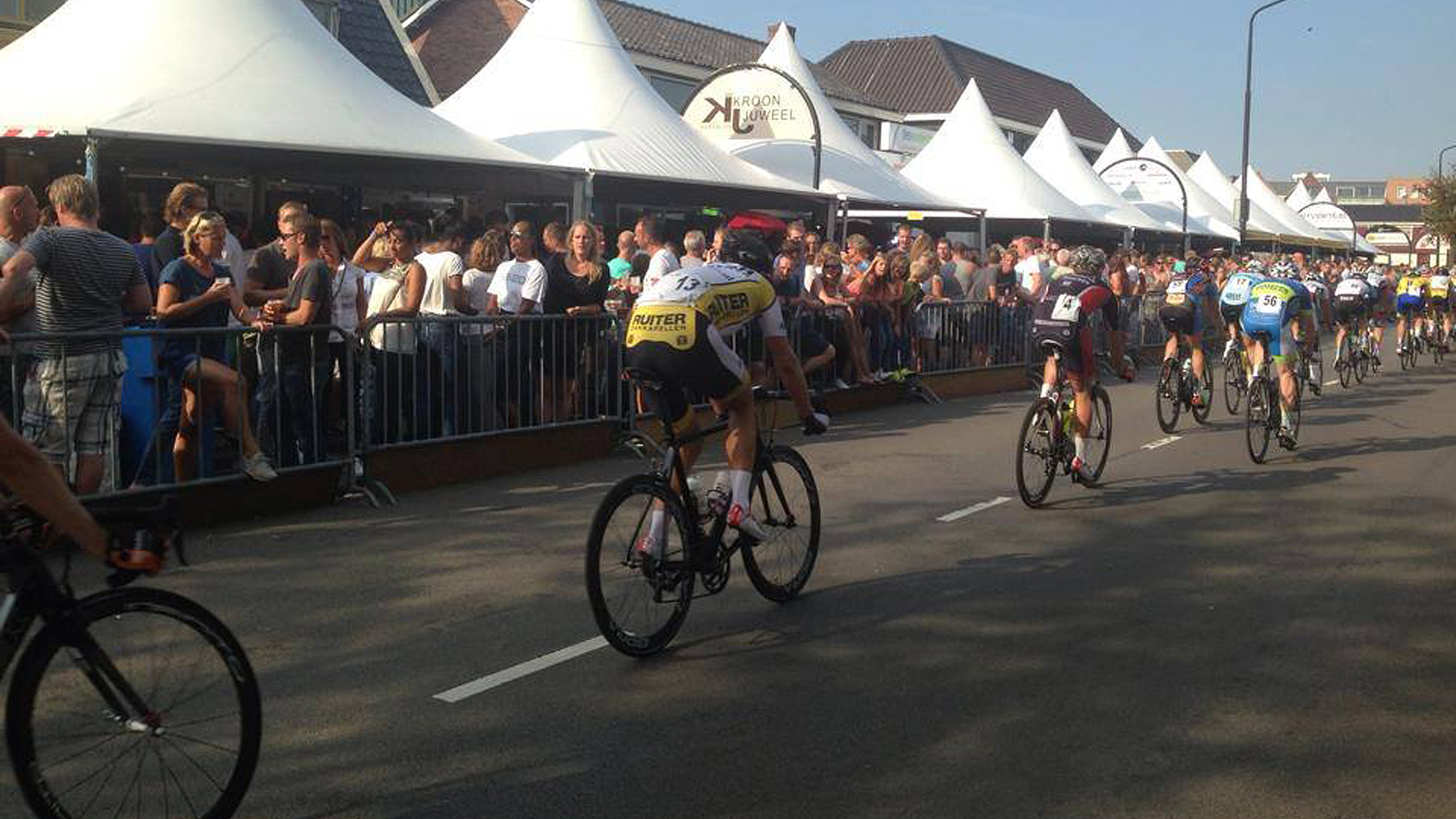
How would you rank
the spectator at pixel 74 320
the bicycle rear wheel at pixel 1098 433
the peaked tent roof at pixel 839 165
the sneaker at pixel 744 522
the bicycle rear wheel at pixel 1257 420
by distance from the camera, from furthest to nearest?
1. the peaked tent roof at pixel 839 165
2. the bicycle rear wheel at pixel 1257 420
3. the bicycle rear wheel at pixel 1098 433
4. the spectator at pixel 74 320
5. the sneaker at pixel 744 522

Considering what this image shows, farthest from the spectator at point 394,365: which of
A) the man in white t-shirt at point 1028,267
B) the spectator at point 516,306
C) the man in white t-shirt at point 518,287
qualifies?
the man in white t-shirt at point 1028,267

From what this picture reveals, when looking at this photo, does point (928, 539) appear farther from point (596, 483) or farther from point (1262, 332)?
point (1262, 332)

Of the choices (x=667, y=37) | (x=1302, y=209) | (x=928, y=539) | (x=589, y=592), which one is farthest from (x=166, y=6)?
(x=1302, y=209)

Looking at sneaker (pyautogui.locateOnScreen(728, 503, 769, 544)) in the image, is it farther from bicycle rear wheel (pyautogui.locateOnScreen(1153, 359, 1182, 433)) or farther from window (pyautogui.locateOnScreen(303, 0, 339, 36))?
window (pyautogui.locateOnScreen(303, 0, 339, 36))

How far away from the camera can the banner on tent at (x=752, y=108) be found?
920 inches

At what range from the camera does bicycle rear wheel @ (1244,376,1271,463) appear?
1195 cm

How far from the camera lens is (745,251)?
651 centimetres

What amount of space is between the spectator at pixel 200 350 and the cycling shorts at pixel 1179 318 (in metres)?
8.88

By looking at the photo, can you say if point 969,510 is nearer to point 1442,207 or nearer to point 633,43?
point 633,43

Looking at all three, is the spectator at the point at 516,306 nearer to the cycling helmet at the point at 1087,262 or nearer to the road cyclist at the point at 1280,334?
the cycling helmet at the point at 1087,262

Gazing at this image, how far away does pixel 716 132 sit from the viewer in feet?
80.2

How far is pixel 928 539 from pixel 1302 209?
65.1m

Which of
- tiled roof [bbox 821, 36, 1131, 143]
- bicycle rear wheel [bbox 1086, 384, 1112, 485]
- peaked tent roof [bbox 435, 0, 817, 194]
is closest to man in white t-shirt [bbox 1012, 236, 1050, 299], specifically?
peaked tent roof [bbox 435, 0, 817, 194]

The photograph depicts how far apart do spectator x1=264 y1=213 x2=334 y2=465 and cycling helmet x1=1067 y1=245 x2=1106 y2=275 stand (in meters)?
5.12
